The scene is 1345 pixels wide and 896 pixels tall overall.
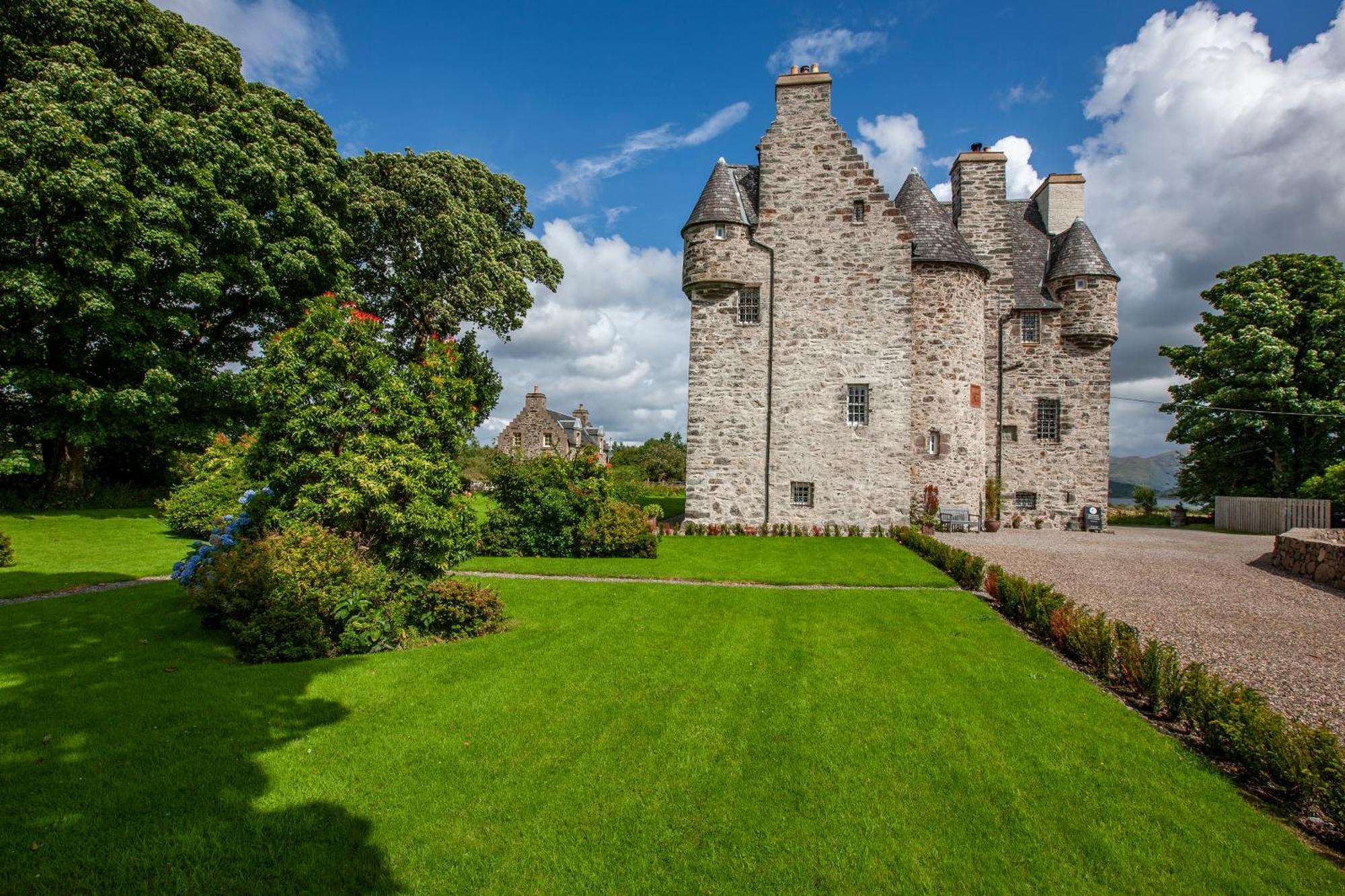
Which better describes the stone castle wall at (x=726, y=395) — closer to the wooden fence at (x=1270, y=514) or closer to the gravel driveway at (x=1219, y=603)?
the gravel driveway at (x=1219, y=603)

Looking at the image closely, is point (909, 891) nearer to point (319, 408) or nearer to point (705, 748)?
point (705, 748)

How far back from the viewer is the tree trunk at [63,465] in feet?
67.6

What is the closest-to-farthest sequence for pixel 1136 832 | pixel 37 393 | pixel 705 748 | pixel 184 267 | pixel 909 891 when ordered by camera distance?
pixel 909 891
pixel 1136 832
pixel 705 748
pixel 37 393
pixel 184 267

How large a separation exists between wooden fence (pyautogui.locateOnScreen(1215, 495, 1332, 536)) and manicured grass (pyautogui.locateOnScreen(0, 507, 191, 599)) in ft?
115

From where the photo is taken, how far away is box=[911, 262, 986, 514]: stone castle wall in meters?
22.7

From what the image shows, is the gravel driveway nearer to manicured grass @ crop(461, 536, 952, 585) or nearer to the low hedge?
the low hedge

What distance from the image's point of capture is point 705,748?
560 cm

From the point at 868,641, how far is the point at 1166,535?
856 inches

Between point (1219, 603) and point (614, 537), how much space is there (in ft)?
42.2

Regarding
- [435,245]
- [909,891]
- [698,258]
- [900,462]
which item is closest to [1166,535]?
[900,462]

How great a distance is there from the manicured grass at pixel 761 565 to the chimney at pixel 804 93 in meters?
15.3

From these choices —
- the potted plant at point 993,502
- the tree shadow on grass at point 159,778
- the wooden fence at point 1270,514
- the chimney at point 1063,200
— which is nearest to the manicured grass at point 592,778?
the tree shadow on grass at point 159,778

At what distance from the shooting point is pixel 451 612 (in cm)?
884

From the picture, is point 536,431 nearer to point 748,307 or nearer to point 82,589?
point 748,307
